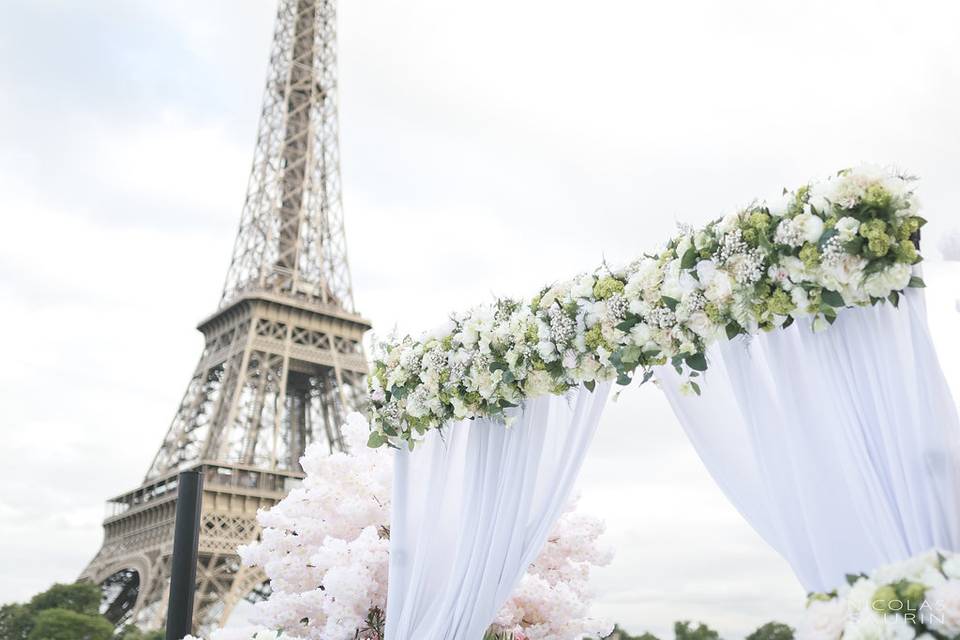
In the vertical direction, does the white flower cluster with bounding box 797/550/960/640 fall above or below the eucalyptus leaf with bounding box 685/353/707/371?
below

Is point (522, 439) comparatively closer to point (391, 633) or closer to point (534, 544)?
point (534, 544)

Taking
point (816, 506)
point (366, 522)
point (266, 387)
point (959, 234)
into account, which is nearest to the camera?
point (959, 234)

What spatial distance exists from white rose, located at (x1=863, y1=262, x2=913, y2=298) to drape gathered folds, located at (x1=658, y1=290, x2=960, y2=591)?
111 millimetres

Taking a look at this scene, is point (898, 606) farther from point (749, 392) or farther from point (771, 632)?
point (771, 632)

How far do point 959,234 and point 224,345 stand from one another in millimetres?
21219

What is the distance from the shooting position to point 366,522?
18.5 feet

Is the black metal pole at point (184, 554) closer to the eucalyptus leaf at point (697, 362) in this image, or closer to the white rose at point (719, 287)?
the eucalyptus leaf at point (697, 362)

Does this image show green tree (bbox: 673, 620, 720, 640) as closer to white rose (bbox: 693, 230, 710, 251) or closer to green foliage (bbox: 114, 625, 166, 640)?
Answer: green foliage (bbox: 114, 625, 166, 640)

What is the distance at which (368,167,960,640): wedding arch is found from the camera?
118 inches

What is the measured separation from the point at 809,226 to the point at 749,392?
696mm

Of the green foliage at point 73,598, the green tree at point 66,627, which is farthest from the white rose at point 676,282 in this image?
the green foliage at point 73,598

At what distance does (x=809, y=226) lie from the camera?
3098 mm

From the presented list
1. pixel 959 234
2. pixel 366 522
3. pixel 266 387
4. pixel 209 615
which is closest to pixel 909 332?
pixel 959 234

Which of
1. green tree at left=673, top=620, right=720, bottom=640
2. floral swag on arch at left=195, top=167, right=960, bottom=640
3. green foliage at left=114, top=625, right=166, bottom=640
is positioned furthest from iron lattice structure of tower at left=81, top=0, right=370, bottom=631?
floral swag on arch at left=195, top=167, right=960, bottom=640
